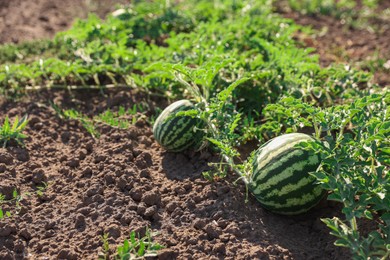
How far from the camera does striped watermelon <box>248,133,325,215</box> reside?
13.2 ft

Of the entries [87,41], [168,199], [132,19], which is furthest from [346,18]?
[168,199]

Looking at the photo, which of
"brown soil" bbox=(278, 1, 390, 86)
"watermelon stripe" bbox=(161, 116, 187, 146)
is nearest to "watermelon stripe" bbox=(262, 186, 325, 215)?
"watermelon stripe" bbox=(161, 116, 187, 146)

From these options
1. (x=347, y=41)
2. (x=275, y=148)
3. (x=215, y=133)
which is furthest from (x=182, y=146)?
(x=347, y=41)

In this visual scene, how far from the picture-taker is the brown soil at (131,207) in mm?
3902

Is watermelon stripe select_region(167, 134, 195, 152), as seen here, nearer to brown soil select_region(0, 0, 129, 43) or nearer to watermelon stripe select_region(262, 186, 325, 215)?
watermelon stripe select_region(262, 186, 325, 215)

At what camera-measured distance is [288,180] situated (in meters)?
4.02

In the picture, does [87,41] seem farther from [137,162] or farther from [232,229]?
[232,229]

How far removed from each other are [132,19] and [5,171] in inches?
108

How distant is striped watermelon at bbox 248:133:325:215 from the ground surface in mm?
183

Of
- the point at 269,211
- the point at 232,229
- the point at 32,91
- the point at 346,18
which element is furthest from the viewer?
the point at 346,18

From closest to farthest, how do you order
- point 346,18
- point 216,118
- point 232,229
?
point 232,229 < point 216,118 < point 346,18

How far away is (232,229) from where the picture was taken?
157 inches

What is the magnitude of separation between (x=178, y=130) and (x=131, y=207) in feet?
2.62

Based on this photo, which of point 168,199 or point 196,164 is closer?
point 168,199
